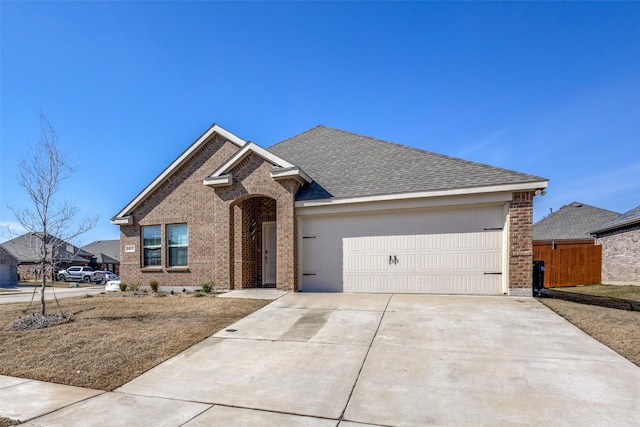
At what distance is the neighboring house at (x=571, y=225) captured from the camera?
1103 inches

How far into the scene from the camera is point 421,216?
34.1 feet

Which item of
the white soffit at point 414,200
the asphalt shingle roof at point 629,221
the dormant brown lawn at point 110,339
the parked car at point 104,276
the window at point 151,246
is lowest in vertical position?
the parked car at point 104,276

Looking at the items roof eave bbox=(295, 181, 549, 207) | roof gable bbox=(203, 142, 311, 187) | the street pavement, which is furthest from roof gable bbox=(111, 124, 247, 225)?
the street pavement

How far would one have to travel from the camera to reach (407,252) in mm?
10445

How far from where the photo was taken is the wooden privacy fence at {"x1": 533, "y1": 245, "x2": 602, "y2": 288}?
15961 millimetres

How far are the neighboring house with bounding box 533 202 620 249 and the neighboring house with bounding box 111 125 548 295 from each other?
2157cm

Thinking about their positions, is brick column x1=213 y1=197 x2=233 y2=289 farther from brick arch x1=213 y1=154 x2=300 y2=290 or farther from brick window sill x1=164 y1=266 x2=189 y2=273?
brick window sill x1=164 y1=266 x2=189 y2=273

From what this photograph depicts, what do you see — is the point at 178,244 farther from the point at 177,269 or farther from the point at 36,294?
the point at 36,294

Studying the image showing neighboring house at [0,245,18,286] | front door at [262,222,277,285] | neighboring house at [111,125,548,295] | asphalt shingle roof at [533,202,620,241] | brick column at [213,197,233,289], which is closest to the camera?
neighboring house at [111,125,548,295]

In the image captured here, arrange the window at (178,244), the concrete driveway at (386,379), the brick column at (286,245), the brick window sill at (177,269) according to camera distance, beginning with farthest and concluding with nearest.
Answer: the window at (178,244), the brick window sill at (177,269), the brick column at (286,245), the concrete driveway at (386,379)

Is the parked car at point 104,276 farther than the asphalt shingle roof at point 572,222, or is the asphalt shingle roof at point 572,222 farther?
the parked car at point 104,276

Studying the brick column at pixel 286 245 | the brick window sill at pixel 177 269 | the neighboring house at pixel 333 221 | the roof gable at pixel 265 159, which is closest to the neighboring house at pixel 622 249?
the neighboring house at pixel 333 221

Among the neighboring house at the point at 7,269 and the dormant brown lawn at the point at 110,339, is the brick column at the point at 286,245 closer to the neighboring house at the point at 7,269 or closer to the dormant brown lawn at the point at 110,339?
the dormant brown lawn at the point at 110,339

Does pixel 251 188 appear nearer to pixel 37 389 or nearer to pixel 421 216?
pixel 421 216
